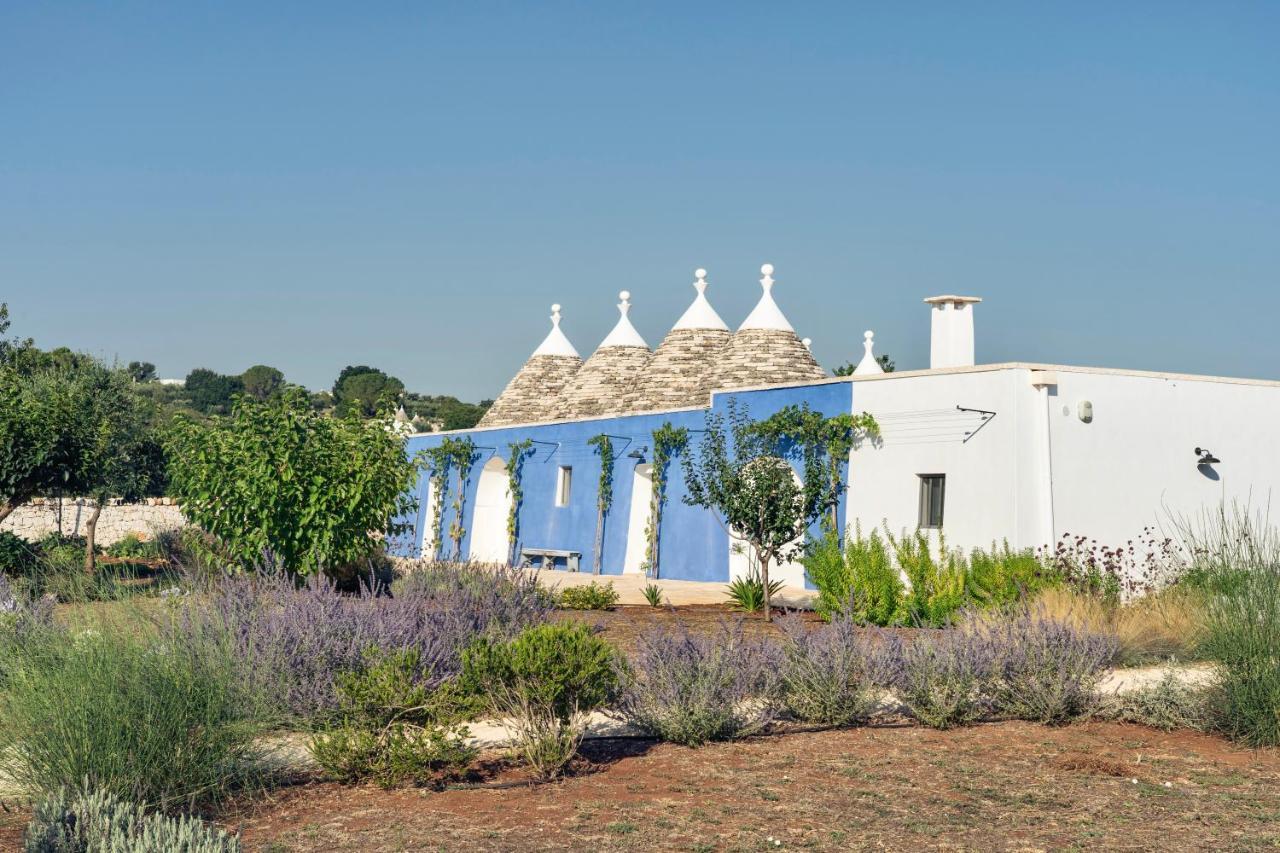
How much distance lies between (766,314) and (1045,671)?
17.8m

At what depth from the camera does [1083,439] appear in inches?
652

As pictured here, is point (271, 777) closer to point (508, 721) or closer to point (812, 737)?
point (508, 721)

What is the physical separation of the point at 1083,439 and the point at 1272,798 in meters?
9.72

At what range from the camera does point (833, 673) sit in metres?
8.90

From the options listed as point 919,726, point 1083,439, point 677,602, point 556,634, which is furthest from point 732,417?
point 556,634

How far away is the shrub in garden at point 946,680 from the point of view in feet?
29.5

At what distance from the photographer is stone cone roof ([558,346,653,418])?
29422 mm

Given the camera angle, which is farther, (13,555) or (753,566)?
(13,555)

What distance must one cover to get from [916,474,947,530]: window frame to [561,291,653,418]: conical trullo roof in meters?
11.3

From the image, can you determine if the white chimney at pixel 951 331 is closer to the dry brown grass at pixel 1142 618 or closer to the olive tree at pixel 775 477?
the olive tree at pixel 775 477

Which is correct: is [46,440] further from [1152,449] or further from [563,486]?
[1152,449]

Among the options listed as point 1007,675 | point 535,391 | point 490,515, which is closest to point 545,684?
point 1007,675

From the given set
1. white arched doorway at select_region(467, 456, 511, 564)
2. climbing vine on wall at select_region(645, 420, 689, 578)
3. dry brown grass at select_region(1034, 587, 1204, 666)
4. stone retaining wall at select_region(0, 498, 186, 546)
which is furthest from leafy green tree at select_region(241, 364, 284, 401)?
dry brown grass at select_region(1034, 587, 1204, 666)

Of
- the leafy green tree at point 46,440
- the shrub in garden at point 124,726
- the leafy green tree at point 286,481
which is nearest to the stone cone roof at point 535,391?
the leafy green tree at point 46,440
